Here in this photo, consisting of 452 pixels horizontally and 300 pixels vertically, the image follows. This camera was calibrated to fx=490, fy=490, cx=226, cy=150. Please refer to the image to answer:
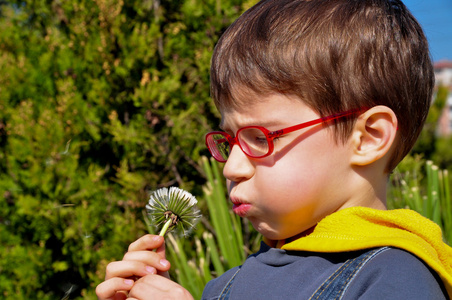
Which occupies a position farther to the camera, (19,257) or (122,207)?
(122,207)

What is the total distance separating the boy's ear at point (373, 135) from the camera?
107 centimetres

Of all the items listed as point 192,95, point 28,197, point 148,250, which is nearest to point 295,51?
point 148,250

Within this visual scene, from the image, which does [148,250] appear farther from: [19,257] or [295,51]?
[19,257]

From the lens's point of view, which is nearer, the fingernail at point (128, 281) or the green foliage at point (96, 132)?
the fingernail at point (128, 281)

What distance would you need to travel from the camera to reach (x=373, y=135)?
3.56 ft

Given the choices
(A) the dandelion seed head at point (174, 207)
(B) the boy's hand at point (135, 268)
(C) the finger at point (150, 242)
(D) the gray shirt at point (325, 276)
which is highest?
(A) the dandelion seed head at point (174, 207)

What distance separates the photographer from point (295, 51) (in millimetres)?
1082

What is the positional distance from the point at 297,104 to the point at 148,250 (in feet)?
1.60

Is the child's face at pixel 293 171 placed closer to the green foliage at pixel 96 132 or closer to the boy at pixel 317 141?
the boy at pixel 317 141

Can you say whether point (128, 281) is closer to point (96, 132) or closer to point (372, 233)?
point (372, 233)

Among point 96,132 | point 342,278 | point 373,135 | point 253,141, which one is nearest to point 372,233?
point 342,278

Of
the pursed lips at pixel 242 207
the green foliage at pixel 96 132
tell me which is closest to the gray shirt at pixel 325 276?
the pursed lips at pixel 242 207

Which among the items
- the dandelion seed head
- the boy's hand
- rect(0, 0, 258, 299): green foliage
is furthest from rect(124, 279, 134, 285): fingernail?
rect(0, 0, 258, 299): green foliage

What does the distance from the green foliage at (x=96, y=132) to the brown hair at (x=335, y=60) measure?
1487mm
